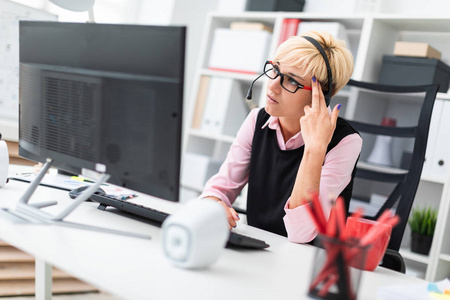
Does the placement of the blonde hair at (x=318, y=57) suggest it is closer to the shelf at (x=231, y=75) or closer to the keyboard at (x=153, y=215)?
the keyboard at (x=153, y=215)

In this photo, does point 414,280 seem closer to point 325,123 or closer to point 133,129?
point 325,123

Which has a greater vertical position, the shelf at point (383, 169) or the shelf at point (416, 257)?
the shelf at point (383, 169)

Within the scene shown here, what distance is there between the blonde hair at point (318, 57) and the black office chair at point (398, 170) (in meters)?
0.36

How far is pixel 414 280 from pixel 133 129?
712 millimetres

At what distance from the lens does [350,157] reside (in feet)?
4.80

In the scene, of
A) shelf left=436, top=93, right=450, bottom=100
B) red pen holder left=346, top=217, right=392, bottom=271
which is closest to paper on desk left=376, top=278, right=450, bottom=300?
red pen holder left=346, top=217, right=392, bottom=271

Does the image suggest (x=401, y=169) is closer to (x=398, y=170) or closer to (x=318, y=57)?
(x=398, y=170)

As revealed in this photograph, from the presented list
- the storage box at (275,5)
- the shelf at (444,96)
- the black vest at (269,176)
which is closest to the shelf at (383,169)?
the black vest at (269,176)

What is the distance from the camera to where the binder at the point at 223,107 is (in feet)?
10.2

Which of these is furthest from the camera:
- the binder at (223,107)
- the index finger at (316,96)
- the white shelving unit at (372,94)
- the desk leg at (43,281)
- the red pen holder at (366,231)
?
the binder at (223,107)

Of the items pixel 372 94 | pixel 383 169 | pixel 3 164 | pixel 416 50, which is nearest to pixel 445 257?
pixel 383 169

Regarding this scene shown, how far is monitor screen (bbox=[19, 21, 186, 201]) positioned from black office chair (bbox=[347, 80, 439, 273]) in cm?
79

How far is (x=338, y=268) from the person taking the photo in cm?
76

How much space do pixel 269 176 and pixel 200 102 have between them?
1679mm
